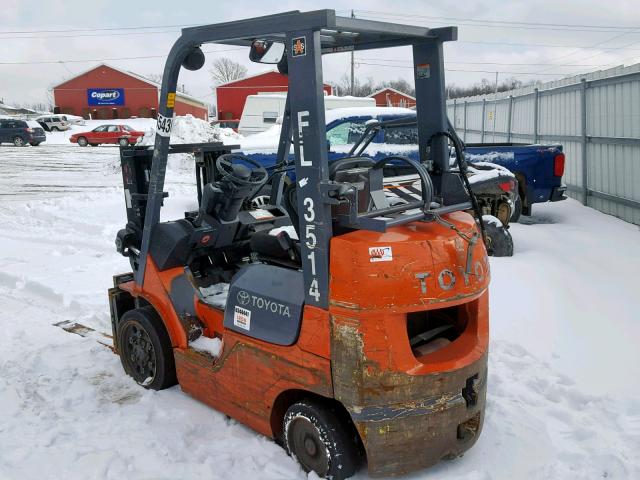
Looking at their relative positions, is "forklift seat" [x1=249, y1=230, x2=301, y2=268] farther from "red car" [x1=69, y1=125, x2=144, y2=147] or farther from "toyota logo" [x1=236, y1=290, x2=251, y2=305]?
"red car" [x1=69, y1=125, x2=144, y2=147]

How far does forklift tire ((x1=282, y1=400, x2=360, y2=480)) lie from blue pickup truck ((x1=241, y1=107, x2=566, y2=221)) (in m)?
7.08

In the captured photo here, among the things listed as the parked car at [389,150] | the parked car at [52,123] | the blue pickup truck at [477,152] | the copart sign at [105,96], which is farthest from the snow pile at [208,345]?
the copart sign at [105,96]

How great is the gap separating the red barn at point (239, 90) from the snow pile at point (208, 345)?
141 feet

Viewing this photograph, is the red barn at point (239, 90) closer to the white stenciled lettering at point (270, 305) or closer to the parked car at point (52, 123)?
the parked car at point (52, 123)

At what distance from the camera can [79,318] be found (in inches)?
241

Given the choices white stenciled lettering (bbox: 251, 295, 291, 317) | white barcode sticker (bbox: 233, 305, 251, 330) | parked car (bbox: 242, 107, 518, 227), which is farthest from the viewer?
parked car (bbox: 242, 107, 518, 227)

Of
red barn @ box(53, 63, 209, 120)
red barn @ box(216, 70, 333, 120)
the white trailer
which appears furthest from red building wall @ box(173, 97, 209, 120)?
the white trailer

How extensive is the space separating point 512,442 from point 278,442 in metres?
1.40

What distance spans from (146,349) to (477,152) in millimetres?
7625

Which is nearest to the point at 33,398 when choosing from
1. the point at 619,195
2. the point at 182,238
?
the point at 182,238

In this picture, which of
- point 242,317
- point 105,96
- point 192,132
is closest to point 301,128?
point 242,317

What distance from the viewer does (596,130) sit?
11.3 meters

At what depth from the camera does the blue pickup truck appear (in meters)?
10.3

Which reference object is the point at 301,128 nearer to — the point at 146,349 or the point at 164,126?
the point at 164,126
